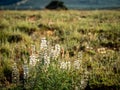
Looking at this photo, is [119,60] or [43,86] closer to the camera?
[43,86]

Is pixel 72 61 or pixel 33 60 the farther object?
pixel 72 61

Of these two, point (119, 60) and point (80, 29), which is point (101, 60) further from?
point (80, 29)

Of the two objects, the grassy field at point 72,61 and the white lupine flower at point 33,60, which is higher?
the white lupine flower at point 33,60

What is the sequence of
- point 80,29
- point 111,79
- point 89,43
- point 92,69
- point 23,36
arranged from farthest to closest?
1. point 80,29
2. point 23,36
3. point 89,43
4. point 92,69
5. point 111,79

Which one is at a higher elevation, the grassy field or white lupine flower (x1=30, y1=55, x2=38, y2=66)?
white lupine flower (x1=30, y1=55, x2=38, y2=66)

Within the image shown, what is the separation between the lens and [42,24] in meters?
12.7

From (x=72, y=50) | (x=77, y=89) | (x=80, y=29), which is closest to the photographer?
(x=77, y=89)

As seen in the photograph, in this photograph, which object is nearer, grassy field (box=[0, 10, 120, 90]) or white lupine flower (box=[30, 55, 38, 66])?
grassy field (box=[0, 10, 120, 90])

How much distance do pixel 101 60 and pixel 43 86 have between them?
2.68m

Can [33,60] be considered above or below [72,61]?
above

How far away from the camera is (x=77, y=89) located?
4.79m

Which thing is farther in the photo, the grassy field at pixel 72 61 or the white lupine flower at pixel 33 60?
the white lupine flower at pixel 33 60

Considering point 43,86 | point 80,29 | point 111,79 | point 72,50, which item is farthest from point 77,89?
point 80,29

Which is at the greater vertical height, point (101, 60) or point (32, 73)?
point (32, 73)
